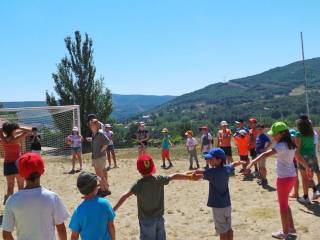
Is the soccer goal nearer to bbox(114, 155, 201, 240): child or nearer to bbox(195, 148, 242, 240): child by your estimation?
bbox(195, 148, 242, 240): child

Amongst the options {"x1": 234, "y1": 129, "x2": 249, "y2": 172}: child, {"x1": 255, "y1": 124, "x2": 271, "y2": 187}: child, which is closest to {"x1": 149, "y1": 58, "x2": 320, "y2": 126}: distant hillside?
{"x1": 234, "y1": 129, "x2": 249, "y2": 172}: child

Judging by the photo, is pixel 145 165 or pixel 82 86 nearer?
pixel 145 165

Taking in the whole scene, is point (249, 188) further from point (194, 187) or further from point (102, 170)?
point (102, 170)

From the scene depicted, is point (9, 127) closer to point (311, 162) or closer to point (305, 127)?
point (305, 127)

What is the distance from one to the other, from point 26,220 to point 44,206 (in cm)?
20

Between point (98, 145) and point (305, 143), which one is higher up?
point (98, 145)

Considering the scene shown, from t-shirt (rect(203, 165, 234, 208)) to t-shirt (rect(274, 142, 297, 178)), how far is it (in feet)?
4.36

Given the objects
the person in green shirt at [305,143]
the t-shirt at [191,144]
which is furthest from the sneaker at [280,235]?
the t-shirt at [191,144]

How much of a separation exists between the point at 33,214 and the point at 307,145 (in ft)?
20.5

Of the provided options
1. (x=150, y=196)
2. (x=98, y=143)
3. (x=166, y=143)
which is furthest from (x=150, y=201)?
(x=166, y=143)

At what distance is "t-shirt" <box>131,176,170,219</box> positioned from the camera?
203 inches

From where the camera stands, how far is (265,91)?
193125 mm

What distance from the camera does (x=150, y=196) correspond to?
5.16 metres

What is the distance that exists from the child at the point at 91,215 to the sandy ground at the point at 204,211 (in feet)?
10.8
